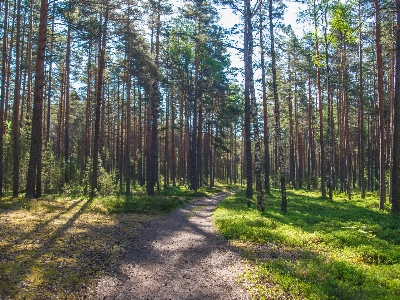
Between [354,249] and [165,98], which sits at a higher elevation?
[165,98]

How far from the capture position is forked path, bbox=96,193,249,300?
5910 mm

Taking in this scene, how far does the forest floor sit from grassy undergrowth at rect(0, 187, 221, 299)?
0.06ft

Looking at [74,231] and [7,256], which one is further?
[74,231]

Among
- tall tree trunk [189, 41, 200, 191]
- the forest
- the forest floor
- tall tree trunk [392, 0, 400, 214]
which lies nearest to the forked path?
the forest floor

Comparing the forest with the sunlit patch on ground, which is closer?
the sunlit patch on ground

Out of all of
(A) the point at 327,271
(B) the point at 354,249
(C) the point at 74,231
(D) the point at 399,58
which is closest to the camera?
(A) the point at 327,271

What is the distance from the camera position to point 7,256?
7.02 meters

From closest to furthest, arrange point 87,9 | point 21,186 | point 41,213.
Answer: point 41,213 < point 87,9 < point 21,186

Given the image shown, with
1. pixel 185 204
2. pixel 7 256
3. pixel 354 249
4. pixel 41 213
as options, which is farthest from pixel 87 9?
pixel 354 249

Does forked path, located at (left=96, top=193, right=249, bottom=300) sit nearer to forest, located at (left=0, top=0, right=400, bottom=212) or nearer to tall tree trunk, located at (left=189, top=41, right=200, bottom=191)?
forest, located at (left=0, top=0, right=400, bottom=212)

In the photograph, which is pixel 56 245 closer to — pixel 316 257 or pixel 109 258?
pixel 109 258

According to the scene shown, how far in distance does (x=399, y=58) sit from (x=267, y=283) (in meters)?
13.1

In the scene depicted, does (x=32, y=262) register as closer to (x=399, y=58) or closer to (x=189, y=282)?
(x=189, y=282)

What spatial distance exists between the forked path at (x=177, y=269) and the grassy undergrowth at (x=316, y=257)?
495 millimetres
